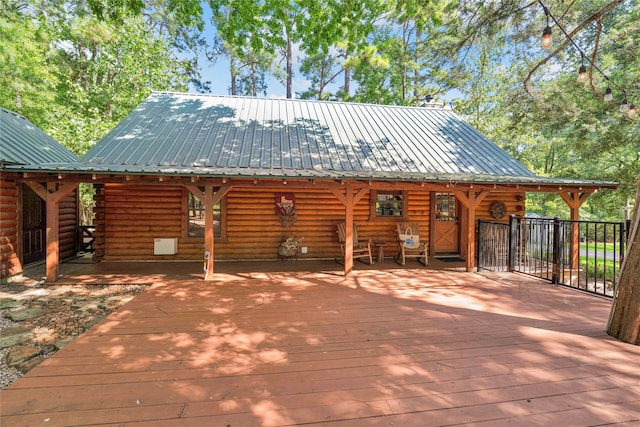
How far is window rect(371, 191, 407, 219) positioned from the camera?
8375 mm

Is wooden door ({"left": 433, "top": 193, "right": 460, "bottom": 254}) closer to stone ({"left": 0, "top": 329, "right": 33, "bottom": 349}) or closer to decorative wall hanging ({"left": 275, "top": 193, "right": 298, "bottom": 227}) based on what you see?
decorative wall hanging ({"left": 275, "top": 193, "right": 298, "bottom": 227})

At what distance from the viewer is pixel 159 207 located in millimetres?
7508

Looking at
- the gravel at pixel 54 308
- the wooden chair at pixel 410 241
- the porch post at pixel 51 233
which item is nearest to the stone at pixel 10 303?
the gravel at pixel 54 308

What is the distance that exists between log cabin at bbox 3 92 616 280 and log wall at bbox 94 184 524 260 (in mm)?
27

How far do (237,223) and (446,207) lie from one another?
6.19 metres

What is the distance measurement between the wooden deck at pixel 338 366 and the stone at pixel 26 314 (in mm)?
1289

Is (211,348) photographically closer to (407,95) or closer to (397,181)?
(397,181)

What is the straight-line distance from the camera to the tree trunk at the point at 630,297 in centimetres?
315

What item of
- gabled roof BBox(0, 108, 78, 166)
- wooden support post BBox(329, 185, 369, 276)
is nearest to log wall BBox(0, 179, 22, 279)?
gabled roof BBox(0, 108, 78, 166)

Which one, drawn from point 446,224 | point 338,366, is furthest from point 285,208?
point 338,366

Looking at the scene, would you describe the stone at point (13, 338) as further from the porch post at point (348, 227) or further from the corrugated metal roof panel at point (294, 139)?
the porch post at point (348, 227)

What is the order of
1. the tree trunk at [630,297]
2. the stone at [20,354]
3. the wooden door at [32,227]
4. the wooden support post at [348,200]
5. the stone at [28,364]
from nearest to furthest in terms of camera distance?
the stone at [28,364] → the stone at [20,354] → the tree trunk at [630,297] → the wooden support post at [348,200] → the wooden door at [32,227]

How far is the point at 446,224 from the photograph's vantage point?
28.8ft

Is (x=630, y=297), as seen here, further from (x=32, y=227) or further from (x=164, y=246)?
(x=32, y=227)
